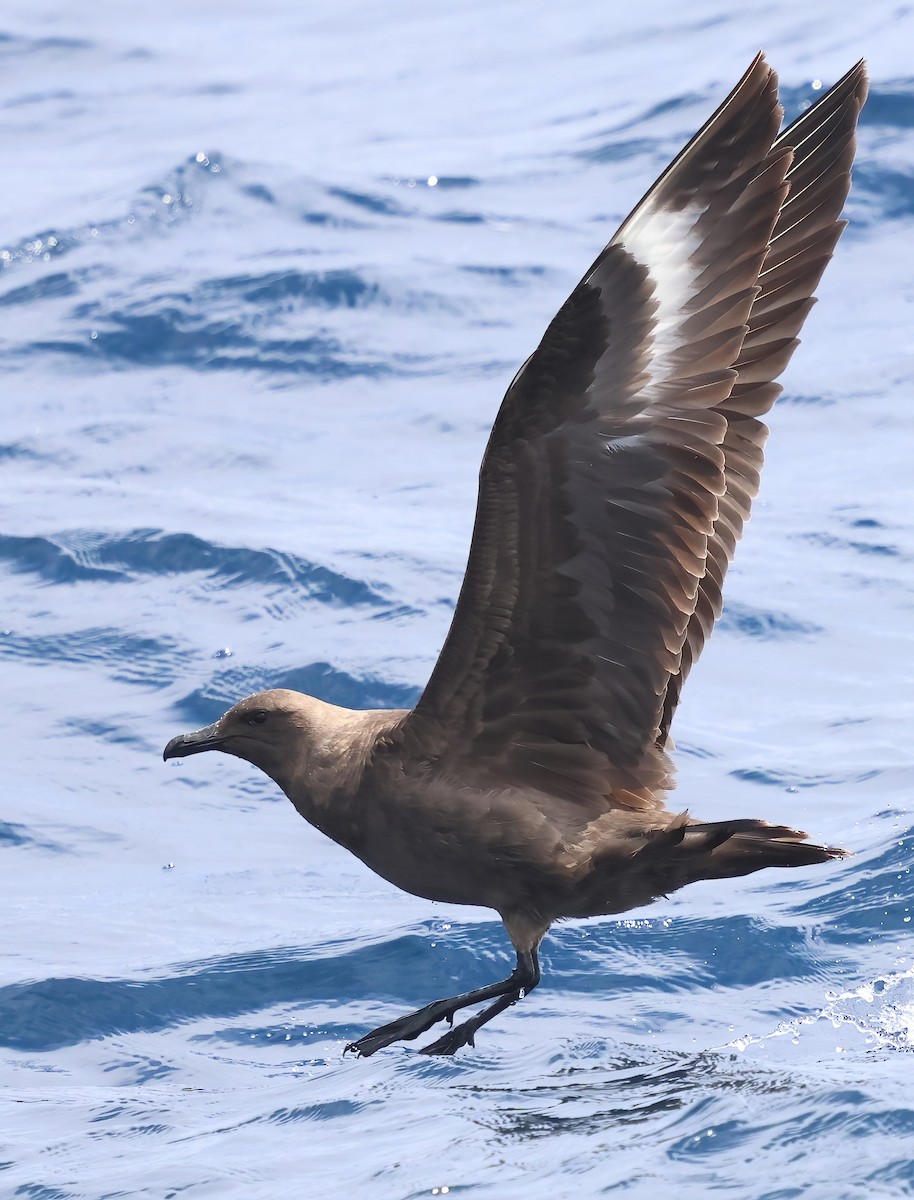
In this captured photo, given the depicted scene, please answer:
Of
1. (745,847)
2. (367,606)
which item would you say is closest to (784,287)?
(745,847)

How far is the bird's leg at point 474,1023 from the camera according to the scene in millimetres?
6375

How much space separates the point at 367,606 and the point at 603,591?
495 cm

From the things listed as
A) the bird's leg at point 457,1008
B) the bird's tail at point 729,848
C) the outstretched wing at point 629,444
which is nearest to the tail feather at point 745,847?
the bird's tail at point 729,848

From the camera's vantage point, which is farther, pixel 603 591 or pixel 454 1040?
pixel 454 1040

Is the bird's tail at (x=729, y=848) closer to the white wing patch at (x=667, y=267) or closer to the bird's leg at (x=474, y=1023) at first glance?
the bird's leg at (x=474, y=1023)

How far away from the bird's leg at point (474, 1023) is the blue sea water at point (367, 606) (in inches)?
3.7

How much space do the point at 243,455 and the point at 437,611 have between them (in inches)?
94.0

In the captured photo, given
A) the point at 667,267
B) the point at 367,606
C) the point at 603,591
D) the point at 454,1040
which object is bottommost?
the point at 454,1040

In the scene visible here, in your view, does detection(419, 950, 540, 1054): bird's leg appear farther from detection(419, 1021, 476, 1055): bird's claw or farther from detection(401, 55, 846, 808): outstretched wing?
detection(401, 55, 846, 808): outstretched wing

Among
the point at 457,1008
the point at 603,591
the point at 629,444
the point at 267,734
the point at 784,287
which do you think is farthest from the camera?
the point at 267,734

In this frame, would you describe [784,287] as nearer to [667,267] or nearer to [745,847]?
[667,267]

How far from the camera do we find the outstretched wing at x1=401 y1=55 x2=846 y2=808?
5.54m

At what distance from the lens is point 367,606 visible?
10742 mm

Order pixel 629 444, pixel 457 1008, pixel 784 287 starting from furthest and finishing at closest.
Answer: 1. pixel 457 1008
2. pixel 784 287
3. pixel 629 444
